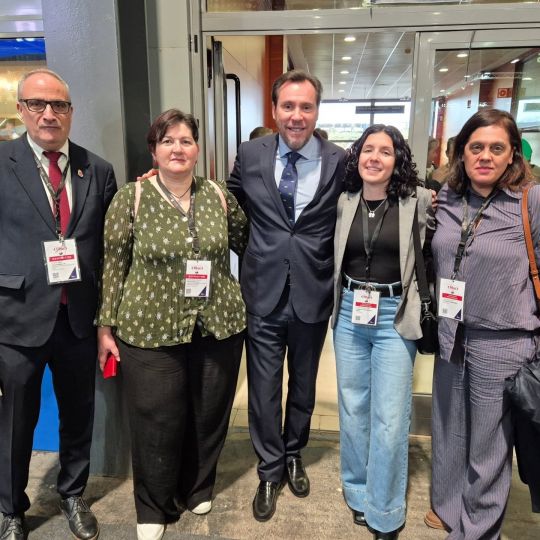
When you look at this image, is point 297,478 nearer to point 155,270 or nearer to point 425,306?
point 425,306

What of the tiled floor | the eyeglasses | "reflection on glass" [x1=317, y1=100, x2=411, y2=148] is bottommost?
the tiled floor

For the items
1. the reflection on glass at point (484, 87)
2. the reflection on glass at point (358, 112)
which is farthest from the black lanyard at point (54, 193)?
the reflection on glass at point (358, 112)

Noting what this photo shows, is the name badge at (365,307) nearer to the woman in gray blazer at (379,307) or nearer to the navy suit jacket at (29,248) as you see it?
the woman in gray blazer at (379,307)

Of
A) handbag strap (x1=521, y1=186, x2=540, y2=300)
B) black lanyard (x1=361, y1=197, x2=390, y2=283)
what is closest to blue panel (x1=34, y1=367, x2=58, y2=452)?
black lanyard (x1=361, y1=197, x2=390, y2=283)

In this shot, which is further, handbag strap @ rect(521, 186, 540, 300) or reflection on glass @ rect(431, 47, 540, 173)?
reflection on glass @ rect(431, 47, 540, 173)

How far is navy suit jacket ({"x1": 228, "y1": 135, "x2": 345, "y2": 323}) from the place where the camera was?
189cm

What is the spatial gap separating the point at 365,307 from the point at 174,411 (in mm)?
880

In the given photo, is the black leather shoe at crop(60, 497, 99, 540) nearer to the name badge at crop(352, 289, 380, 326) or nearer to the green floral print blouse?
the green floral print blouse

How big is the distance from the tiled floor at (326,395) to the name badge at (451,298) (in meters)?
1.25

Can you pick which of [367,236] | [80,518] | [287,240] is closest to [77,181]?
[287,240]

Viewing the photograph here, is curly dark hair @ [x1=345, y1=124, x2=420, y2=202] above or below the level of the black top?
above

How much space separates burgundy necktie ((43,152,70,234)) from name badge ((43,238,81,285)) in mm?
75

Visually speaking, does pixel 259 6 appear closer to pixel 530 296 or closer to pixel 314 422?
pixel 530 296

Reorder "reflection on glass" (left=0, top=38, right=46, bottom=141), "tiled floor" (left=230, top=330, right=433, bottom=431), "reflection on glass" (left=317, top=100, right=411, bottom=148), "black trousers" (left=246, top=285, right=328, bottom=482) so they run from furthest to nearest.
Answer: "reflection on glass" (left=317, top=100, right=411, bottom=148), "tiled floor" (left=230, top=330, right=433, bottom=431), "reflection on glass" (left=0, top=38, right=46, bottom=141), "black trousers" (left=246, top=285, right=328, bottom=482)
